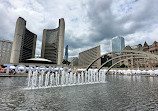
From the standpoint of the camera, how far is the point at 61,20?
129m

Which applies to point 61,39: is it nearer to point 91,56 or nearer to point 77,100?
point 91,56

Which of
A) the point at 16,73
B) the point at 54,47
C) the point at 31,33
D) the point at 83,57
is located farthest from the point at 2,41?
the point at 16,73

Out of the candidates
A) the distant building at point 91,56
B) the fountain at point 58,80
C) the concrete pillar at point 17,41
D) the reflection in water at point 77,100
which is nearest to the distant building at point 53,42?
the concrete pillar at point 17,41

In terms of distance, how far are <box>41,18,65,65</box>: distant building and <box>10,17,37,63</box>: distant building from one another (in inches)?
648

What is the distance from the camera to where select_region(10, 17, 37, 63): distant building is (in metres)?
105

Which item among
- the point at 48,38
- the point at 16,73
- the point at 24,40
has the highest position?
the point at 48,38

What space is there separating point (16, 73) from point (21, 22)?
98357mm

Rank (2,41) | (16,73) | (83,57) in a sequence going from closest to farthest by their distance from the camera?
(16,73)
(2,41)
(83,57)

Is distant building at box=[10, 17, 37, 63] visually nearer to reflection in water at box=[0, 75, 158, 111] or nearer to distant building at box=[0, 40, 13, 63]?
distant building at box=[0, 40, 13, 63]

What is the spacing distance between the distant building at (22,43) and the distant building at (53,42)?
1645cm

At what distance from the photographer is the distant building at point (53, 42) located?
419 ft

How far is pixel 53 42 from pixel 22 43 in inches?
1567

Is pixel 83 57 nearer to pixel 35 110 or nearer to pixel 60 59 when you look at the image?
pixel 60 59

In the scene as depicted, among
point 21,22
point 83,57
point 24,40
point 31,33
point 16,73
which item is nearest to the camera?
point 16,73
